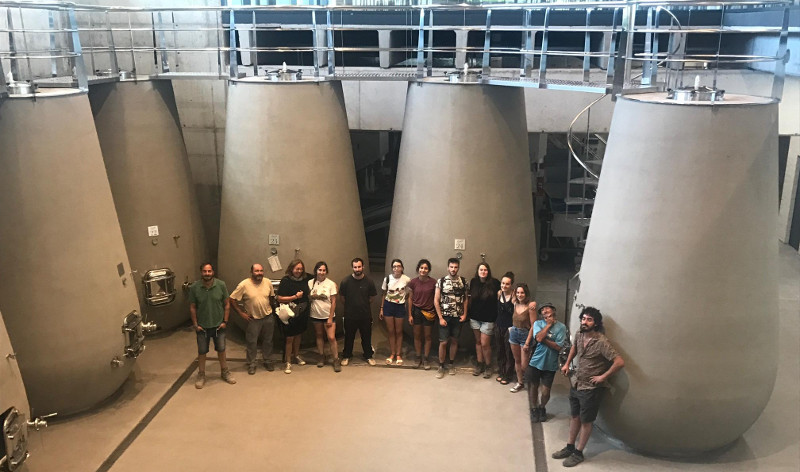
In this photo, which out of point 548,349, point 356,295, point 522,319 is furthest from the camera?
point 356,295

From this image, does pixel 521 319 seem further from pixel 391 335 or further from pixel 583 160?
pixel 583 160

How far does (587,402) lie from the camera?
19.8 ft

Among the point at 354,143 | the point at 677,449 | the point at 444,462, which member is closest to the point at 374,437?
the point at 444,462

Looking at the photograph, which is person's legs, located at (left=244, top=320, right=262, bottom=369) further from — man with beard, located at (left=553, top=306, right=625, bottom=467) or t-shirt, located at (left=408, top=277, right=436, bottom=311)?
man with beard, located at (left=553, top=306, right=625, bottom=467)

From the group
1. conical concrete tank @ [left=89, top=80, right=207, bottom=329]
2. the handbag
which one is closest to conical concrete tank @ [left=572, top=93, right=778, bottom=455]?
the handbag

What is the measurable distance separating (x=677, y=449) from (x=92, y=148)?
6.11m

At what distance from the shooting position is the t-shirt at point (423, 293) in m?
7.77

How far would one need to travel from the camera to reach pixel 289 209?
823 centimetres

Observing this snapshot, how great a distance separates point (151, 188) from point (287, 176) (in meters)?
1.79

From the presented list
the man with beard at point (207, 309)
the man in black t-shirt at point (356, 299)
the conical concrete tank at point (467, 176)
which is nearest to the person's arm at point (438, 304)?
the conical concrete tank at point (467, 176)

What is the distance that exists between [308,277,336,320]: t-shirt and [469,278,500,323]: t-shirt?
61.0 inches

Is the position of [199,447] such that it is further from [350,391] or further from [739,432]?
[739,432]

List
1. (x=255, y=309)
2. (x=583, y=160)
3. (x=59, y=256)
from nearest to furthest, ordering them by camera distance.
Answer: (x=59, y=256)
(x=255, y=309)
(x=583, y=160)

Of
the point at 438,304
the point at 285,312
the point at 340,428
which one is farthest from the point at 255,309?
the point at 438,304
